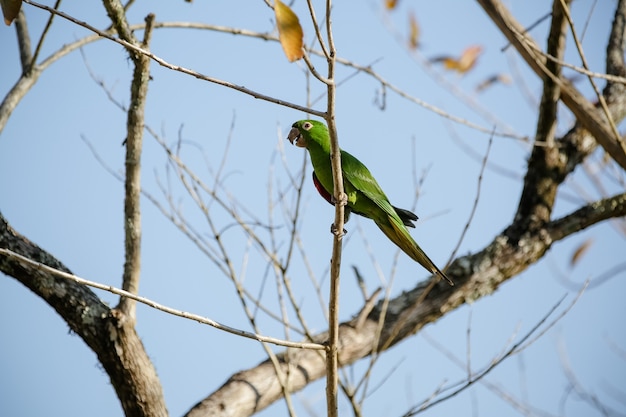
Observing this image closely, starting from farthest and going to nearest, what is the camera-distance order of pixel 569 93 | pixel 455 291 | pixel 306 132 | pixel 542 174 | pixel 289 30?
1. pixel 542 174
2. pixel 455 291
3. pixel 569 93
4. pixel 306 132
5. pixel 289 30

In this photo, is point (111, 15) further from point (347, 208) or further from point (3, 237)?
point (347, 208)

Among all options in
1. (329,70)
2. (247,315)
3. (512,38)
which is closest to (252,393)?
(247,315)

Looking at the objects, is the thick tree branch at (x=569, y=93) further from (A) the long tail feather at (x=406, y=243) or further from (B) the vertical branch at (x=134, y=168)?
(B) the vertical branch at (x=134, y=168)

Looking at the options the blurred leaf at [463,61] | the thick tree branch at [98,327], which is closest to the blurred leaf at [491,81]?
the blurred leaf at [463,61]

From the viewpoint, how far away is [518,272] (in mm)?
5363

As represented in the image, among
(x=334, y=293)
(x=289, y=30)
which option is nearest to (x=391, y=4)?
(x=334, y=293)

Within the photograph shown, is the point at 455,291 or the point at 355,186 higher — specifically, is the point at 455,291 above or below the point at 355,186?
below

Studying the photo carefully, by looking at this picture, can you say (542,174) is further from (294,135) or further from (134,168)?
(134,168)

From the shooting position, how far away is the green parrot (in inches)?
157

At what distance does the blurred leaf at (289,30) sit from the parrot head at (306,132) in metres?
2.16

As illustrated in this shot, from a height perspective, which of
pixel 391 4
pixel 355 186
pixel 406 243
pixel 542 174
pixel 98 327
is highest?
pixel 391 4

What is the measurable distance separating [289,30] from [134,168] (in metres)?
2.20

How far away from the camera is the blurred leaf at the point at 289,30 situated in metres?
1.96

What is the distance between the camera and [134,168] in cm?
389
